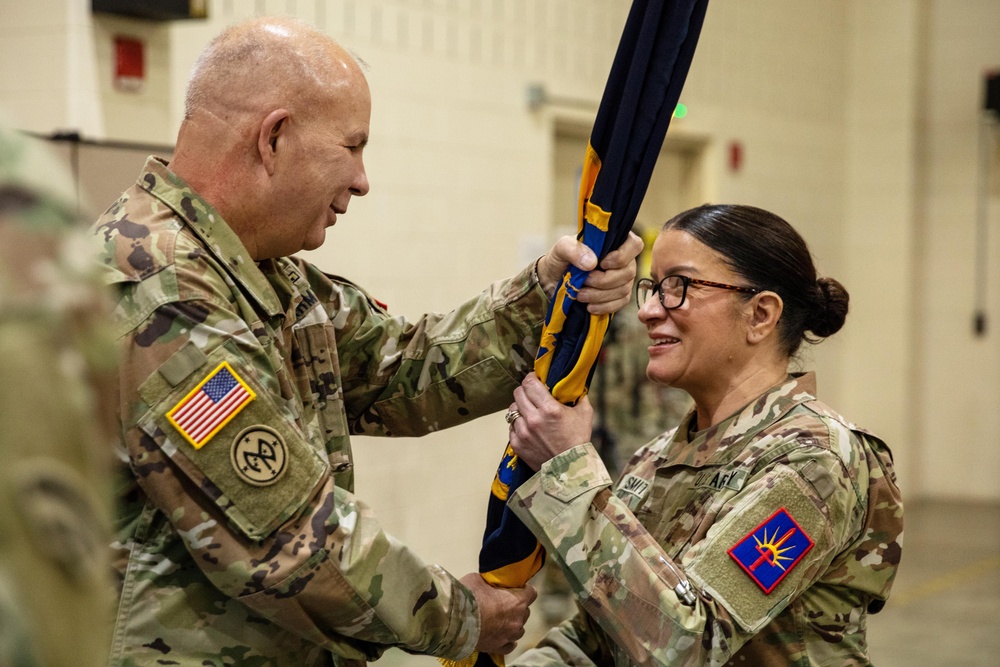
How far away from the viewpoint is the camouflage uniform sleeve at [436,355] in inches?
83.4

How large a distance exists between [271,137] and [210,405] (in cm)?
47

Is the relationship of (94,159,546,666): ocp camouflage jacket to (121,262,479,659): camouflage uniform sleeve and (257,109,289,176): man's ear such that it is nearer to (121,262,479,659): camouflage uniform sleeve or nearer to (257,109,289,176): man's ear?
(121,262,479,659): camouflage uniform sleeve

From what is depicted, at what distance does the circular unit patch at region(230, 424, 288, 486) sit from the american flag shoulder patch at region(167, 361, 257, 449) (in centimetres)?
4

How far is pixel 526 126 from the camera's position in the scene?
581cm

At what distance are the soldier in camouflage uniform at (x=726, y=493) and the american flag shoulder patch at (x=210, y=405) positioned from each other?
0.51 meters

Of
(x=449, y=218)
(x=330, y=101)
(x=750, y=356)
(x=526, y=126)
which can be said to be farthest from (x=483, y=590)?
(x=526, y=126)

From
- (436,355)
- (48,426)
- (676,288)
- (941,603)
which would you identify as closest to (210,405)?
(436,355)

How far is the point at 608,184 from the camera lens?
5.98ft

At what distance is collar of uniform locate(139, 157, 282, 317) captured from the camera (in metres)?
1.70

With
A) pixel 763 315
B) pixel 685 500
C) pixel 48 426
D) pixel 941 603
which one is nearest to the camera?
pixel 48 426

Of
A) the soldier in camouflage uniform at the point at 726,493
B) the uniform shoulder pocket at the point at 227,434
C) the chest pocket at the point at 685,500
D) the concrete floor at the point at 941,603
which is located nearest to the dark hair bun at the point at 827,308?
the soldier in camouflage uniform at the point at 726,493

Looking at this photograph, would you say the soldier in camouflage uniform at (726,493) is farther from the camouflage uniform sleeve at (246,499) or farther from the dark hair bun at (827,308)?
the camouflage uniform sleeve at (246,499)

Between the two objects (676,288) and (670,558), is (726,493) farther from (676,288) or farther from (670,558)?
(676,288)

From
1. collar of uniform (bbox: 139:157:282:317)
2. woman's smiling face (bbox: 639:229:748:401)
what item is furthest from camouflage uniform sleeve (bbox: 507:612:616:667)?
collar of uniform (bbox: 139:157:282:317)
